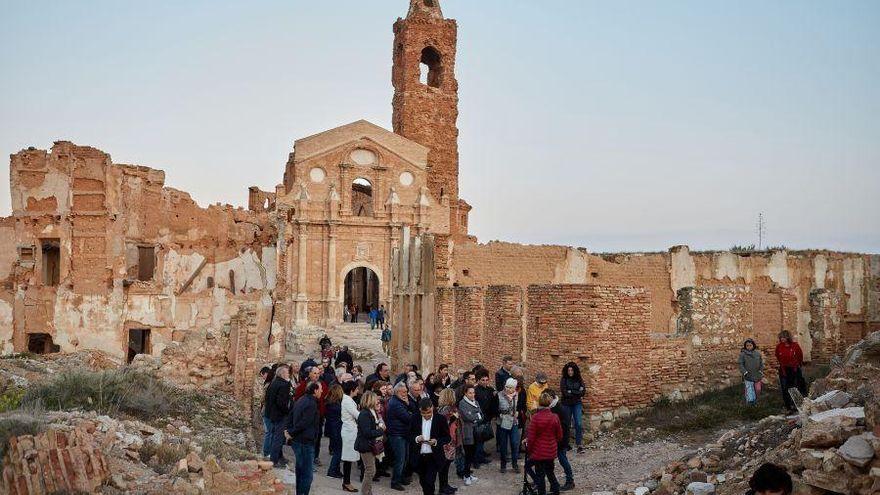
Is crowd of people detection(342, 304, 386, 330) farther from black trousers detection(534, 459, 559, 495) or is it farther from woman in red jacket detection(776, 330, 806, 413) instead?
black trousers detection(534, 459, 559, 495)

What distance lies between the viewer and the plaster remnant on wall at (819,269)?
22.4 metres

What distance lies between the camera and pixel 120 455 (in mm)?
7621

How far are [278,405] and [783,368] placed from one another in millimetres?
7461

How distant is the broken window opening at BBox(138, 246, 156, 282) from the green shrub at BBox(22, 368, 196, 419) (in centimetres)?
1985

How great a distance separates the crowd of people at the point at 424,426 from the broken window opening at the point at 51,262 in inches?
724

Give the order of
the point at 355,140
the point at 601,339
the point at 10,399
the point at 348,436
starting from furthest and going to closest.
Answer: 1. the point at 355,140
2. the point at 601,339
3. the point at 348,436
4. the point at 10,399

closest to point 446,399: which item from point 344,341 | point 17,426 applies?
point 17,426

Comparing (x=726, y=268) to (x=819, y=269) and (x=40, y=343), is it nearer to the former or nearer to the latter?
(x=819, y=269)

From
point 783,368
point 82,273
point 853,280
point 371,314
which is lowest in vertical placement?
point 783,368

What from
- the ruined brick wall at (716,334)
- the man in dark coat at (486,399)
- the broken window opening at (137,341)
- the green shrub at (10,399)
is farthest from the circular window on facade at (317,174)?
the man in dark coat at (486,399)

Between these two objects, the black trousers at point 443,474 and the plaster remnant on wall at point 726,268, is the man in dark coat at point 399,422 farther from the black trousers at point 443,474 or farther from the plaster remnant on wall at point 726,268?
the plaster remnant on wall at point 726,268

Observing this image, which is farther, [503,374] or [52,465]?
[503,374]

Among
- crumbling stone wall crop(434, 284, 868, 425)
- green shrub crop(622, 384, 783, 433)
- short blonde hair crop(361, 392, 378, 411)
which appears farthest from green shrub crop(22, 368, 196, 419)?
green shrub crop(622, 384, 783, 433)

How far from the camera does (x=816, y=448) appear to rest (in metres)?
5.87
